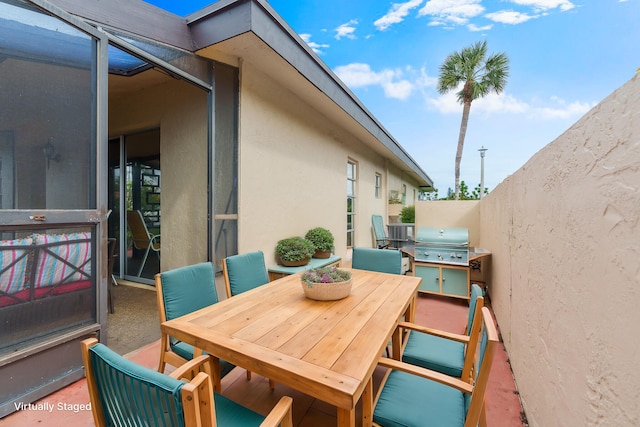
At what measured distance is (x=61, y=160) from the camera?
184 centimetres

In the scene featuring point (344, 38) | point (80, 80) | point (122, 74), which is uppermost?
point (344, 38)

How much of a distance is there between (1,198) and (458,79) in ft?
40.6

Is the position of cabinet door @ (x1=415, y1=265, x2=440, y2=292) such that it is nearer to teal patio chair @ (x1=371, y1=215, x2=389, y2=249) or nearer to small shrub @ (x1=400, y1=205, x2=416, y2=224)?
teal patio chair @ (x1=371, y1=215, x2=389, y2=249)

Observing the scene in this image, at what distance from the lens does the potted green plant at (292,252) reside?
374 cm

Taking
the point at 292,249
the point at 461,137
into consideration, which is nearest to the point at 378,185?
the point at 292,249

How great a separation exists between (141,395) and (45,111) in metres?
2.06

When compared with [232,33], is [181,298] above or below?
below

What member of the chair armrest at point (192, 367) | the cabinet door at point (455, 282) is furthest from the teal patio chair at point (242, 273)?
the cabinet door at point (455, 282)

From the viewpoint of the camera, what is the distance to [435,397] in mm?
1262

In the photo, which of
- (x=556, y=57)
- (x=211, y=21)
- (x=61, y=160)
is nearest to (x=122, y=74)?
(x=211, y=21)

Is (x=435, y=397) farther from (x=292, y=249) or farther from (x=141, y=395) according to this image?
(x=292, y=249)

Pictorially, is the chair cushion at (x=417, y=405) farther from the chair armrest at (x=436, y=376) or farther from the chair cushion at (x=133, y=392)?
the chair cushion at (x=133, y=392)

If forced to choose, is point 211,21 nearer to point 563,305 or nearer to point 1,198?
point 1,198

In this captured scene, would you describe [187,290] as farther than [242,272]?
No
